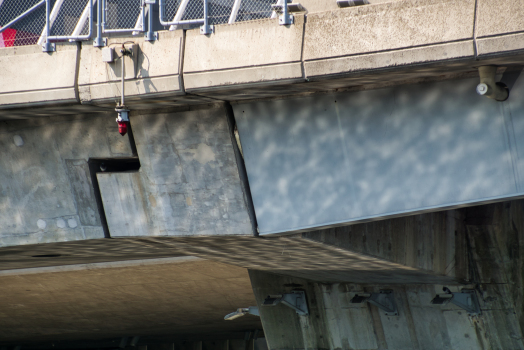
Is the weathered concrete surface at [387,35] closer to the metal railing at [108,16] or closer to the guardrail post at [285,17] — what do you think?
the guardrail post at [285,17]

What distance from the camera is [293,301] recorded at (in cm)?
1468

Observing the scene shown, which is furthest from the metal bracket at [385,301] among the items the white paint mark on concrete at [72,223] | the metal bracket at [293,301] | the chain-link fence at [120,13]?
the chain-link fence at [120,13]

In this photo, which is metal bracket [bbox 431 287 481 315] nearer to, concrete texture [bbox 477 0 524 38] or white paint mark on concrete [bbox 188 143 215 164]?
white paint mark on concrete [bbox 188 143 215 164]

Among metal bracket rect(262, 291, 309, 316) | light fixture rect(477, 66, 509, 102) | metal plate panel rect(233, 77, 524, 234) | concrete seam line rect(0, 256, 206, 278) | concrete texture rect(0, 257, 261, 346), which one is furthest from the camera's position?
concrete texture rect(0, 257, 261, 346)

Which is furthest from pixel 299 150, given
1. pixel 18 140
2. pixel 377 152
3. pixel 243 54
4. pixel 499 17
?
pixel 18 140

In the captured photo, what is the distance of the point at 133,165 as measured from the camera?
33.4 ft

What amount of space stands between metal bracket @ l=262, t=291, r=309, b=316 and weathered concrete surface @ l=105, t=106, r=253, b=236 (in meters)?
6.01

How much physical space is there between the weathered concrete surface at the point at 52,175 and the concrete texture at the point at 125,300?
6238mm

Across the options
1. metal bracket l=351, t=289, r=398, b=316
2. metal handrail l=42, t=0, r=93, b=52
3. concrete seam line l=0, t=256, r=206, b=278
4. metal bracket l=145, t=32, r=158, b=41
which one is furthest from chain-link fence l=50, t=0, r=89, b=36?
metal bracket l=351, t=289, r=398, b=316

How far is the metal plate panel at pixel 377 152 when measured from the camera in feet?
24.6

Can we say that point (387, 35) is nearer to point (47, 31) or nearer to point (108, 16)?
point (108, 16)

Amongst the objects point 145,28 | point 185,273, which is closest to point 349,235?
point 145,28

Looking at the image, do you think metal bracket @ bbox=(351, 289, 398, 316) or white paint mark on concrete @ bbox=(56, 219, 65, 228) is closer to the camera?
white paint mark on concrete @ bbox=(56, 219, 65, 228)

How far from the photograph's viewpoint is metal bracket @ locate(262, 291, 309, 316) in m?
14.6
